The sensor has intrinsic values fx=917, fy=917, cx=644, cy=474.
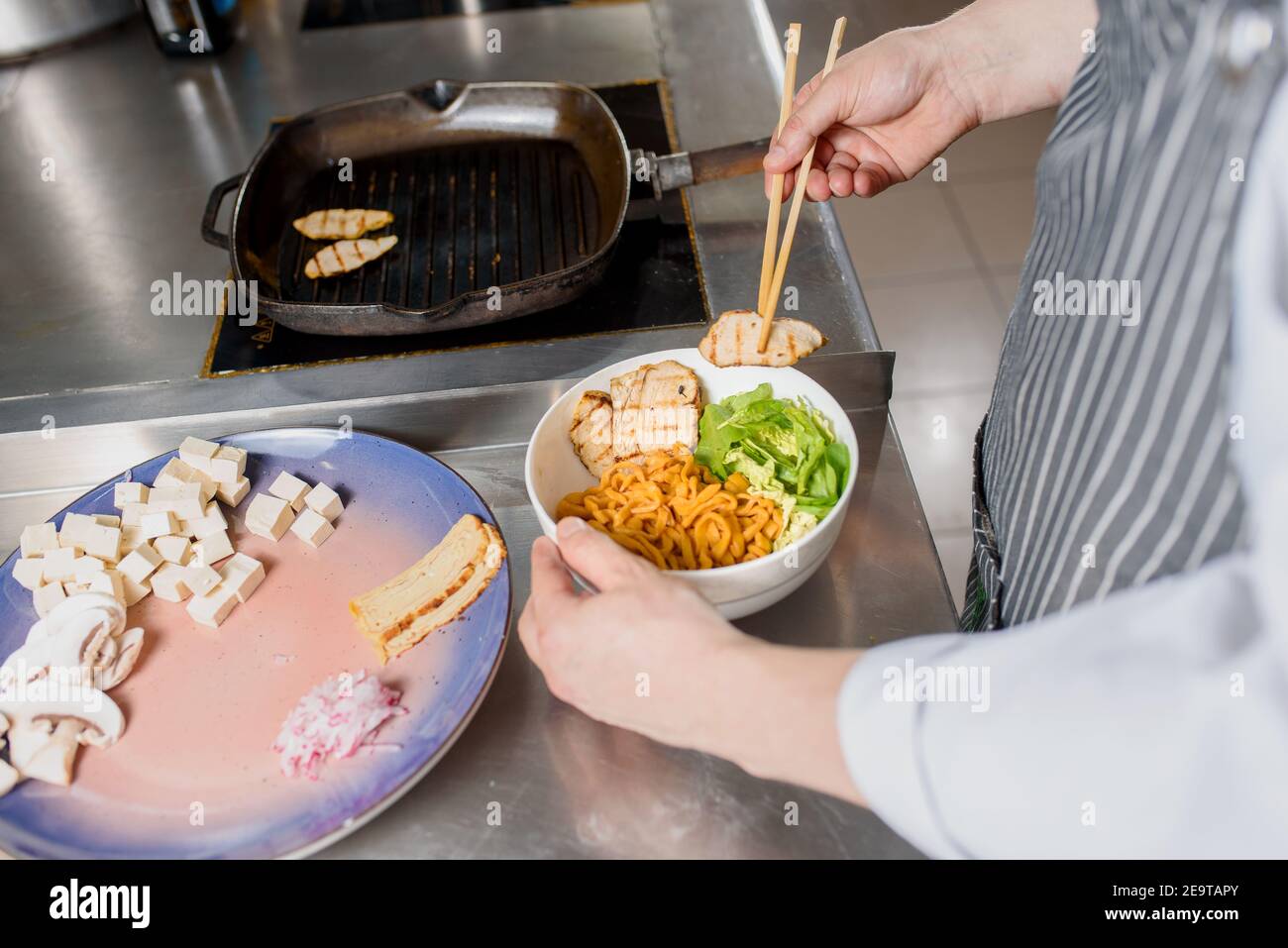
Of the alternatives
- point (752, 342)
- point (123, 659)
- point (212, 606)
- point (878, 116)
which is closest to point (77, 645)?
point (123, 659)

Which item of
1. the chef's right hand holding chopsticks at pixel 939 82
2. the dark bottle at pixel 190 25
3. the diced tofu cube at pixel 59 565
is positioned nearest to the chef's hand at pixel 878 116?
the chef's right hand holding chopsticks at pixel 939 82

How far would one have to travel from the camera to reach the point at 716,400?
1.40 meters

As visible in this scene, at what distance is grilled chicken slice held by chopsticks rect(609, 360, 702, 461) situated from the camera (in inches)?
51.6

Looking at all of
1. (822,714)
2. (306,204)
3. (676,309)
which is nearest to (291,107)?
(306,204)

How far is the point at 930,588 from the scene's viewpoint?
4.25ft

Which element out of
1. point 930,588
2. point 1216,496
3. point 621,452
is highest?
point 1216,496

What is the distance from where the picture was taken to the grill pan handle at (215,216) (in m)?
1.76

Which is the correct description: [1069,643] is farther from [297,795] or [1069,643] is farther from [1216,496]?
[297,795]

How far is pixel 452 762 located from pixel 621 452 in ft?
1.54

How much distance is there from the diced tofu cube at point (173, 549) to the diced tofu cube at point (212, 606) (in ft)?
0.26

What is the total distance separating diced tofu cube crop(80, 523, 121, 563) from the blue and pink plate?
9 centimetres

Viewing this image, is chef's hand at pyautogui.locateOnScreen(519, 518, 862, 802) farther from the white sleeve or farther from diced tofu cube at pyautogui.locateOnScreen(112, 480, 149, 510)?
diced tofu cube at pyautogui.locateOnScreen(112, 480, 149, 510)

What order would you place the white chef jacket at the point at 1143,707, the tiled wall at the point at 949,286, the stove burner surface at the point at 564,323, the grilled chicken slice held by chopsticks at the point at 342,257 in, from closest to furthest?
1. the white chef jacket at the point at 1143,707
2. the stove burner surface at the point at 564,323
3. the grilled chicken slice held by chopsticks at the point at 342,257
4. the tiled wall at the point at 949,286

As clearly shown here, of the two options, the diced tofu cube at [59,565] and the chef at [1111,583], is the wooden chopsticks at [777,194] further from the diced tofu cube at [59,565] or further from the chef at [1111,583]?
the diced tofu cube at [59,565]
